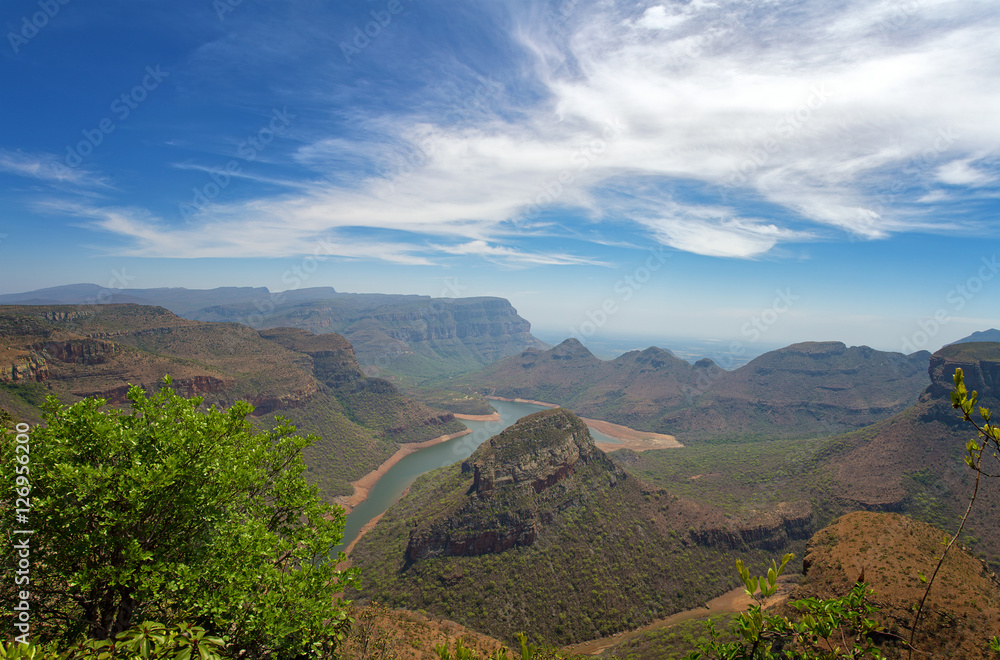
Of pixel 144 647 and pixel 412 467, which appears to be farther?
pixel 412 467

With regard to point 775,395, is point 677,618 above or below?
below

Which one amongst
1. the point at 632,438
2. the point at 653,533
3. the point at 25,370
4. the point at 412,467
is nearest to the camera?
the point at 653,533

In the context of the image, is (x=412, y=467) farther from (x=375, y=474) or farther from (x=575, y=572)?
(x=575, y=572)

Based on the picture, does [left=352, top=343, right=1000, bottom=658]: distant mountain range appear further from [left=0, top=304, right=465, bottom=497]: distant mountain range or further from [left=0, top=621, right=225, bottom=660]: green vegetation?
[left=0, top=304, right=465, bottom=497]: distant mountain range

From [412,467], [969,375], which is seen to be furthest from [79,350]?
[969,375]

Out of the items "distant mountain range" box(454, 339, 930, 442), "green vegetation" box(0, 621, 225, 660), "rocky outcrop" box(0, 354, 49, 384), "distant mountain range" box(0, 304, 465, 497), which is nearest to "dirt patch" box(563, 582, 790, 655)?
"green vegetation" box(0, 621, 225, 660)

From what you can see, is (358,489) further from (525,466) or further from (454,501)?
(525,466)

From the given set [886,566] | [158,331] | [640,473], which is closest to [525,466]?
[886,566]
